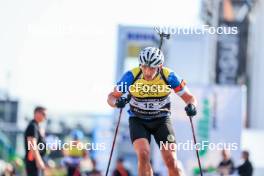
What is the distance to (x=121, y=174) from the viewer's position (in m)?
15.6

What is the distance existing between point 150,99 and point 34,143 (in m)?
2.37

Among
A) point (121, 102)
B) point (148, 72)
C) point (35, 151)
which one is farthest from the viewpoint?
point (35, 151)

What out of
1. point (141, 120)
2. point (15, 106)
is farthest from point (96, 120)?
point (141, 120)

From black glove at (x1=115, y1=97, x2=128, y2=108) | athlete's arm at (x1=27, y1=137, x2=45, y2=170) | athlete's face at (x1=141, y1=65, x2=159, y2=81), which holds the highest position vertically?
athlete's face at (x1=141, y1=65, x2=159, y2=81)

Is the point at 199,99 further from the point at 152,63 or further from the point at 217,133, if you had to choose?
the point at 152,63

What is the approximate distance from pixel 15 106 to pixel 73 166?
449 inches

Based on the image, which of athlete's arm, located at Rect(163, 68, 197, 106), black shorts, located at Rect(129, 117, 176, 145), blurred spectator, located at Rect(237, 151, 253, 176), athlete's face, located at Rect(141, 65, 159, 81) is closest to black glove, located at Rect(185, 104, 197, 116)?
athlete's arm, located at Rect(163, 68, 197, 106)

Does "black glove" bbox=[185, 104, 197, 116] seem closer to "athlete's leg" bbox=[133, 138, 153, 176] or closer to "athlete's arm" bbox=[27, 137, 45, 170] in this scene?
"athlete's leg" bbox=[133, 138, 153, 176]

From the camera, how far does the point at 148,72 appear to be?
927 centimetres

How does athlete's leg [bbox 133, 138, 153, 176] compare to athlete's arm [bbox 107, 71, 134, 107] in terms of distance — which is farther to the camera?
athlete's arm [bbox 107, 71, 134, 107]

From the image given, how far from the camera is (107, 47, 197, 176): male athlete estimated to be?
30.2 ft

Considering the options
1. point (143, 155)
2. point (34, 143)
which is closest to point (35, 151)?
point (34, 143)

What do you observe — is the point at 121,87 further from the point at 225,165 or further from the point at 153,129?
the point at 225,165

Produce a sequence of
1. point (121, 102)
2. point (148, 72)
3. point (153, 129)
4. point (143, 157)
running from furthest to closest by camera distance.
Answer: point (153, 129) < point (121, 102) < point (148, 72) < point (143, 157)
